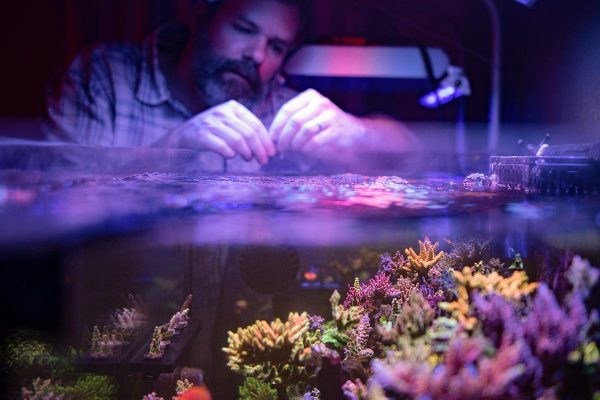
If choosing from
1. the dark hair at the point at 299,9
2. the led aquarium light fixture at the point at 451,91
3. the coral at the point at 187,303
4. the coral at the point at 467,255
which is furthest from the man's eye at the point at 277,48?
the coral at the point at 187,303

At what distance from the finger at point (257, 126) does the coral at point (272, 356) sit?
1674mm

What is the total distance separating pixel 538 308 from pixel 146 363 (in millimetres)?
3597

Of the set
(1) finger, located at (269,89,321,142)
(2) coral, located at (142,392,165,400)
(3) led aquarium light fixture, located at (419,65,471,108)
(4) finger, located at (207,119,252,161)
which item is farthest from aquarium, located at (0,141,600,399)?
(3) led aquarium light fixture, located at (419,65,471,108)

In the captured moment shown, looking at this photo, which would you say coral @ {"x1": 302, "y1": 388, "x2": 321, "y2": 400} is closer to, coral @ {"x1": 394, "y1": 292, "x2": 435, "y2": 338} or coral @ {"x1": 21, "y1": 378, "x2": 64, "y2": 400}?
coral @ {"x1": 394, "y1": 292, "x2": 435, "y2": 338}

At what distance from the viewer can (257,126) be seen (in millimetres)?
3926

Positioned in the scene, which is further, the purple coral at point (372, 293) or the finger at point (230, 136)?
the purple coral at point (372, 293)

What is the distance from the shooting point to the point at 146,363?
14.4 feet

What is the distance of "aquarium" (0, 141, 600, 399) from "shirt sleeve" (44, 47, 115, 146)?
0.52 feet

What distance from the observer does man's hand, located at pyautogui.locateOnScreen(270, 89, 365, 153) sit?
393cm

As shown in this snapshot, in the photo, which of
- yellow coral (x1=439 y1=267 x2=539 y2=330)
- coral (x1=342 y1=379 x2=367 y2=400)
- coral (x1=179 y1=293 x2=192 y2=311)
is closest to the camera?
yellow coral (x1=439 y1=267 x2=539 y2=330)

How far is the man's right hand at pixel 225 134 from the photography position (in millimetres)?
3873

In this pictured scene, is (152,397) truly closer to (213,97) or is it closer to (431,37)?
(213,97)

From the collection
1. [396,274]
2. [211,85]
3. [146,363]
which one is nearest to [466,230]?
[396,274]

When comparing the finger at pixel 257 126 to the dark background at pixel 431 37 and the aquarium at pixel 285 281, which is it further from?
the dark background at pixel 431 37
